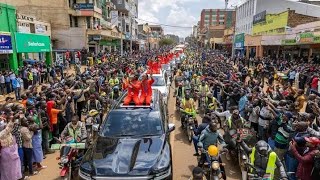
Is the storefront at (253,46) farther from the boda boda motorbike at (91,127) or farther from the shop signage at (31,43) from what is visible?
the boda boda motorbike at (91,127)

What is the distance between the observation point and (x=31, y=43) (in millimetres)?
23547

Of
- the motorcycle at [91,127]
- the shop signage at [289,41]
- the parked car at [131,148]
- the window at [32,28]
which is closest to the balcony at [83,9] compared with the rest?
the window at [32,28]

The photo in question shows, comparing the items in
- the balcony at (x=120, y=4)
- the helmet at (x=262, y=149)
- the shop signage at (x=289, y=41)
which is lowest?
the helmet at (x=262, y=149)

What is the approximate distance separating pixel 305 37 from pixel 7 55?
22.7 m

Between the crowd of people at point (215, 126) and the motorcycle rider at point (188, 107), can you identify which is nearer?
the crowd of people at point (215, 126)

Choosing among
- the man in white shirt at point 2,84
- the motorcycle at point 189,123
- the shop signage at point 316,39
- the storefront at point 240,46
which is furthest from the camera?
the storefront at point 240,46

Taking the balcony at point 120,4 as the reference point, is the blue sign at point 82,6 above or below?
below

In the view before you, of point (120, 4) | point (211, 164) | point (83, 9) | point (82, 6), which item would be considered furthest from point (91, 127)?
point (120, 4)

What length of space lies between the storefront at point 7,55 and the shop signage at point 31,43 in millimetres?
737

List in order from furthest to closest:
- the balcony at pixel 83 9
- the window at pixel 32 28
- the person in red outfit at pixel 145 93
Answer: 1. the balcony at pixel 83 9
2. the window at pixel 32 28
3. the person in red outfit at pixel 145 93

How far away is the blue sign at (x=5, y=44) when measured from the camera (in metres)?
18.7

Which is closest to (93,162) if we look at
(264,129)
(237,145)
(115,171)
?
(115,171)

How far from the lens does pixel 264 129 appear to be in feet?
27.5

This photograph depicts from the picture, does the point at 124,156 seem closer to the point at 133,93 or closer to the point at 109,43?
the point at 133,93
